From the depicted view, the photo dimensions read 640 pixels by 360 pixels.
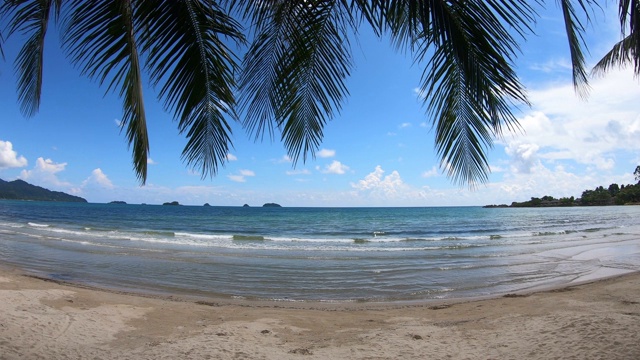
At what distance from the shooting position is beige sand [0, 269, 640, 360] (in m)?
4.55

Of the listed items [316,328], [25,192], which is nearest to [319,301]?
[316,328]

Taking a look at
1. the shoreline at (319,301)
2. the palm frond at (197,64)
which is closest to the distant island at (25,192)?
the shoreline at (319,301)

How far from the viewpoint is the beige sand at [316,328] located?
14.9ft

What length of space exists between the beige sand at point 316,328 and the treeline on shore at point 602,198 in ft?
368

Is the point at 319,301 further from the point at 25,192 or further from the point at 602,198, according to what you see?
the point at 25,192

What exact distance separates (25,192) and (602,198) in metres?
226

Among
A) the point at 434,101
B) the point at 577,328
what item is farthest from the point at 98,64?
the point at 577,328

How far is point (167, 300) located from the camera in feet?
27.7

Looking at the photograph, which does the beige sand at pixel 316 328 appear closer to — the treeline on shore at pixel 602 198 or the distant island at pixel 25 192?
the treeline on shore at pixel 602 198

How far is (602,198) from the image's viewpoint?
110 metres

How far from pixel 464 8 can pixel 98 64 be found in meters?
1.86

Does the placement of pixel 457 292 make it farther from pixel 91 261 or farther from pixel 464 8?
pixel 91 261

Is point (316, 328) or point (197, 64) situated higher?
point (197, 64)

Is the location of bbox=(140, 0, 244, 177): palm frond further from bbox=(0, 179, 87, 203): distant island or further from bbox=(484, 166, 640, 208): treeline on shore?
bbox=(0, 179, 87, 203): distant island
